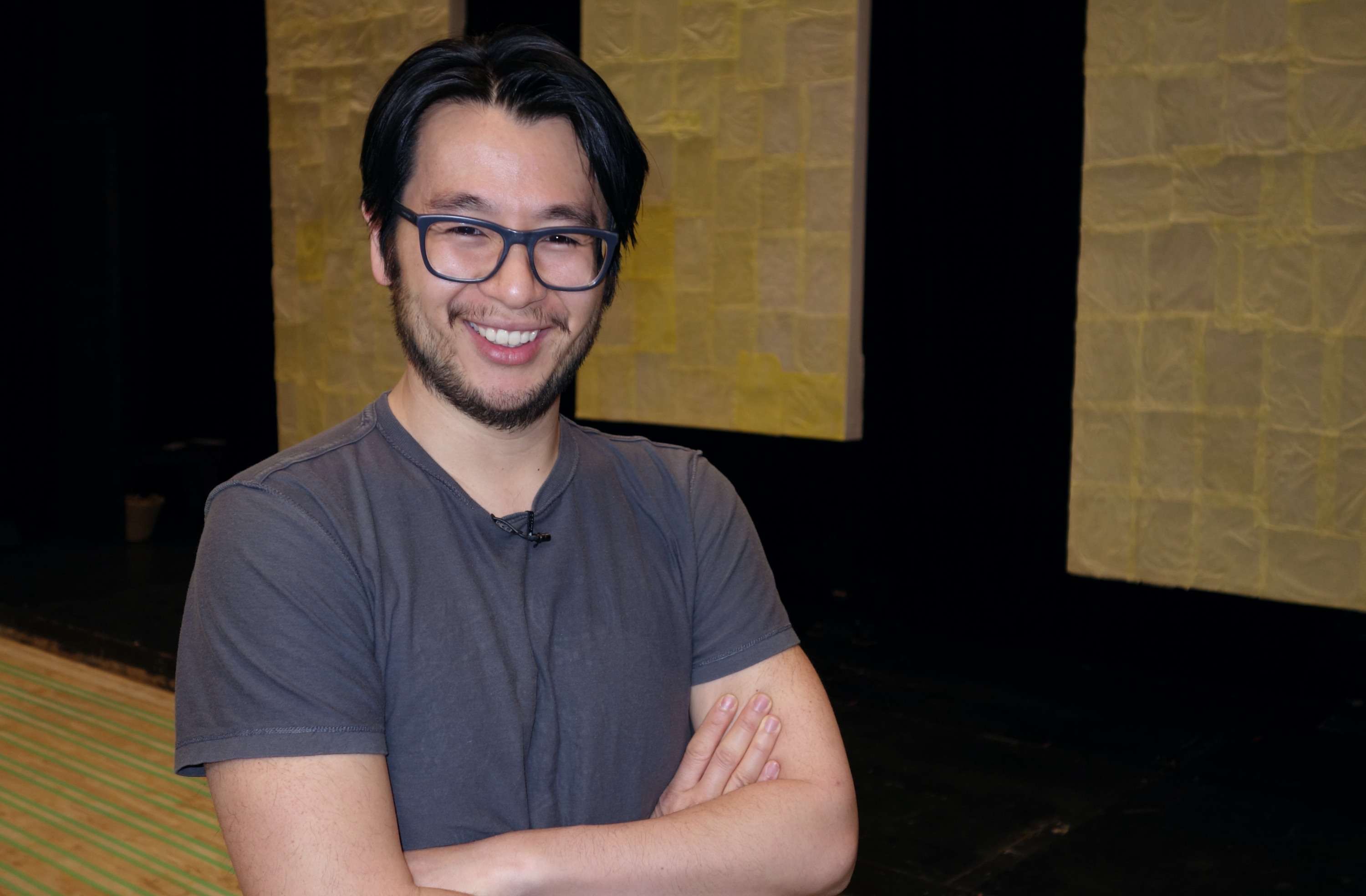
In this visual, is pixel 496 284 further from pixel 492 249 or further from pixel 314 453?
pixel 314 453

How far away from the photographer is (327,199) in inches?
196

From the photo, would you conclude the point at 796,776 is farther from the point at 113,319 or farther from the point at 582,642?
the point at 113,319

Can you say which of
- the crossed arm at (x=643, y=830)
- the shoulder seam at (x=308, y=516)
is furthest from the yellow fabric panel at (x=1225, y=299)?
the shoulder seam at (x=308, y=516)

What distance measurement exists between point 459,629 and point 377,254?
440 mm

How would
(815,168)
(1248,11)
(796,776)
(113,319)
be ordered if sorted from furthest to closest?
(113,319), (815,168), (1248,11), (796,776)

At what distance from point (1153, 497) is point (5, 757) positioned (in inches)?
132

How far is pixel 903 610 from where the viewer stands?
13.5ft

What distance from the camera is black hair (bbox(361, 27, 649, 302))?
1.21 meters

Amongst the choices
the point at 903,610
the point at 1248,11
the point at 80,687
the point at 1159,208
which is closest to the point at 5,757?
the point at 80,687

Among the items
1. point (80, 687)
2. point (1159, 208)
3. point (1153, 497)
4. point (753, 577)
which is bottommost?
point (80, 687)

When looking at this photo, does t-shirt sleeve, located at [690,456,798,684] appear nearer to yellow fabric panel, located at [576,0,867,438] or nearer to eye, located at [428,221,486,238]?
eye, located at [428,221,486,238]

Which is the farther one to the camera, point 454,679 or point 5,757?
point 5,757

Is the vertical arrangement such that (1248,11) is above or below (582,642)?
above

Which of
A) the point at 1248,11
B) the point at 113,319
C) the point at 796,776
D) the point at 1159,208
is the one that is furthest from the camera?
the point at 113,319
